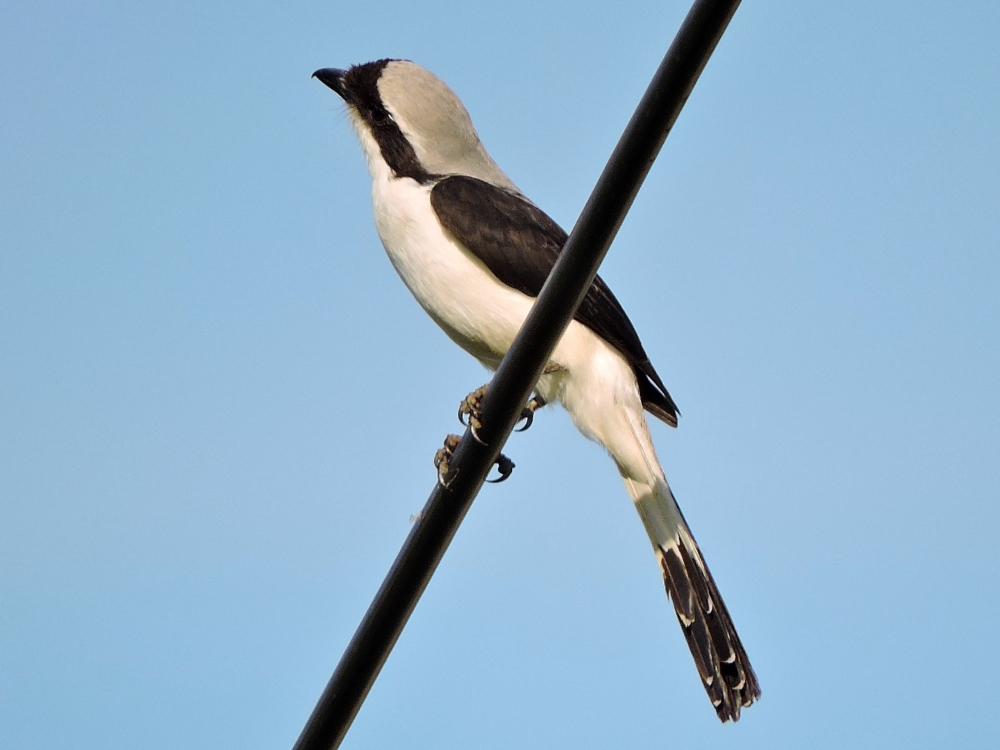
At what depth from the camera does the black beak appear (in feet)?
18.5

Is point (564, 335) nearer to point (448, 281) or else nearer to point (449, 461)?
point (448, 281)

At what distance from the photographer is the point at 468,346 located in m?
4.80

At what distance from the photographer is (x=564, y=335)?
4504 millimetres

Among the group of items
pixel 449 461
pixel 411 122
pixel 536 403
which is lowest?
pixel 449 461

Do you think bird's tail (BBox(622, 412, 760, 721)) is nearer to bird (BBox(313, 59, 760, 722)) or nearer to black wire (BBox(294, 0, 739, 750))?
bird (BBox(313, 59, 760, 722))

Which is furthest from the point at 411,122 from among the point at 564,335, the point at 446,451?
the point at 446,451

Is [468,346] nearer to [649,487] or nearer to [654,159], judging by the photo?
[649,487]

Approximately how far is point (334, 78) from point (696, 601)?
3.19 metres

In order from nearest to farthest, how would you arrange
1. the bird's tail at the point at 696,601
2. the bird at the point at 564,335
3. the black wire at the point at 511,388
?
the black wire at the point at 511,388 → the bird's tail at the point at 696,601 → the bird at the point at 564,335

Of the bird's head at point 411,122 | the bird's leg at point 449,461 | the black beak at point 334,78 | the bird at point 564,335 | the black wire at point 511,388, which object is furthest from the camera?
the black beak at point 334,78

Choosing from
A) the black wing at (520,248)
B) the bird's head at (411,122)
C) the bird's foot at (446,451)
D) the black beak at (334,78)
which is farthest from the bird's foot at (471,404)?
the black beak at (334,78)

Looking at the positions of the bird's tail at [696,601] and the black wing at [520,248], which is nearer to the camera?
the bird's tail at [696,601]

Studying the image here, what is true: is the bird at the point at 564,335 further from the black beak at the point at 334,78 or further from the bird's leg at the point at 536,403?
the black beak at the point at 334,78

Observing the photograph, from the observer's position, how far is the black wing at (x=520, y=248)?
455 cm
